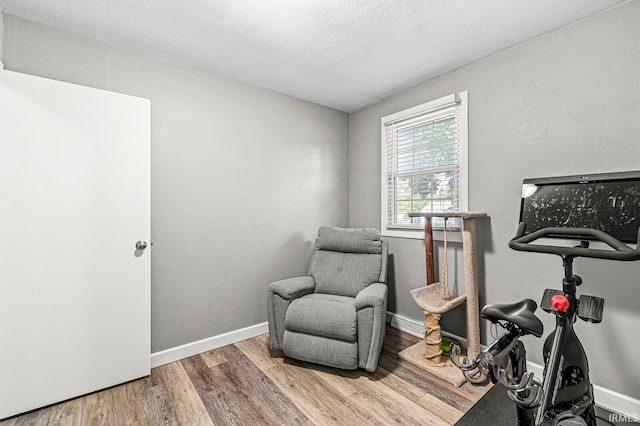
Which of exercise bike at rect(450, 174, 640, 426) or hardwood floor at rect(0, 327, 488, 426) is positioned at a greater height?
exercise bike at rect(450, 174, 640, 426)

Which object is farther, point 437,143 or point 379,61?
point 437,143

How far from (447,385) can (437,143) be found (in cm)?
196

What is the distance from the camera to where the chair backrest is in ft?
8.98

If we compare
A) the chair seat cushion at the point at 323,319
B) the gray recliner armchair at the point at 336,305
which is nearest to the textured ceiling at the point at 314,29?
the gray recliner armchair at the point at 336,305

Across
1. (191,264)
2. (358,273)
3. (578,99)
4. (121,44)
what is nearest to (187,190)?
(191,264)

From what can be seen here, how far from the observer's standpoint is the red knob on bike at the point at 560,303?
48.2 inches

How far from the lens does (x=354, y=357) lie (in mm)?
2133

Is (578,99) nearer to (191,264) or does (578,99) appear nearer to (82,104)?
(191,264)

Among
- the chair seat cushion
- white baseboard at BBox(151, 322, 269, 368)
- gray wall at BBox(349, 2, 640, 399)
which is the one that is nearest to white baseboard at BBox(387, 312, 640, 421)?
gray wall at BBox(349, 2, 640, 399)

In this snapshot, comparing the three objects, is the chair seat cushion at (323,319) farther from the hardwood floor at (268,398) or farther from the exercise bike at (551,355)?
the exercise bike at (551,355)

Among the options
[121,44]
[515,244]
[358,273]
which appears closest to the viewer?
[515,244]

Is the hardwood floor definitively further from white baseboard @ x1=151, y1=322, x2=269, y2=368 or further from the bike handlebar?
the bike handlebar

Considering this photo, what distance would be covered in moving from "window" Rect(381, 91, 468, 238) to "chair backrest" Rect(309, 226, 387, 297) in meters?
0.44

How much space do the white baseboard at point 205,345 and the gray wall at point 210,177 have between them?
0.17ft
